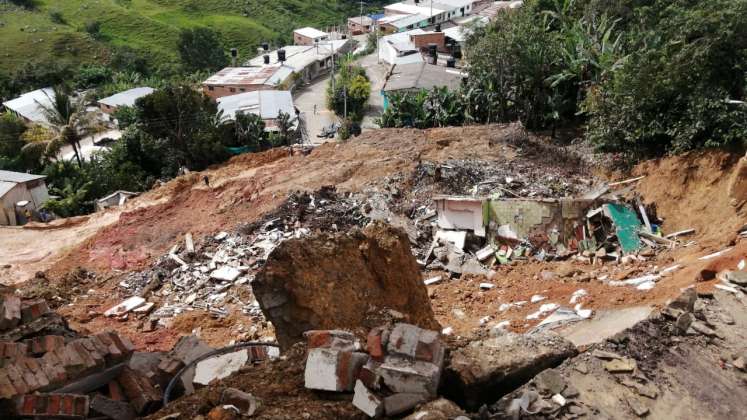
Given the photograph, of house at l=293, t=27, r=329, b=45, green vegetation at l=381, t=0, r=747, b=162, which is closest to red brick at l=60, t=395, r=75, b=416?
green vegetation at l=381, t=0, r=747, b=162

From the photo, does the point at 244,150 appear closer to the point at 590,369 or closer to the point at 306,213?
the point at 306,213

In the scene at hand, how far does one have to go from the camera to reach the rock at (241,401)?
4.14 meters

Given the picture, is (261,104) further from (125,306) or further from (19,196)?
(125,306)

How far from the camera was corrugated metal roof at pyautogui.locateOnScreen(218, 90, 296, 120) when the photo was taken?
31.5m

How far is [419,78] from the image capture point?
31.3 metres

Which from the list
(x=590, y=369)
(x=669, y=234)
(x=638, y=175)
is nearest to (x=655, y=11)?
(x=638, y=175)

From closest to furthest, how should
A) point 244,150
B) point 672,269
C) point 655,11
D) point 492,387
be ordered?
point 492,387 < point 672,269 < point 655,11 < point 244,150

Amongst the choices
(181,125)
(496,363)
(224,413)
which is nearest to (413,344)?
(496,363)

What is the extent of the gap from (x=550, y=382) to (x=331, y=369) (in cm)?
200

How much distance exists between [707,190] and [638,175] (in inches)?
72.8

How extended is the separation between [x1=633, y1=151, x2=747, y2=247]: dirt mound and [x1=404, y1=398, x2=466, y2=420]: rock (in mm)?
7041

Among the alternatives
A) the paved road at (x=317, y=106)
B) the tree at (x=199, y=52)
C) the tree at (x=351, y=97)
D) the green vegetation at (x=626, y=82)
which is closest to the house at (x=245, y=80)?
the paved road at (x=317, y=106)

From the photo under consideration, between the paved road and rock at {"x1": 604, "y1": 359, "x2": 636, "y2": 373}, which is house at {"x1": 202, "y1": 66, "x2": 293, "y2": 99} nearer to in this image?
the paved road

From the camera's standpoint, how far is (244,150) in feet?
80.5
